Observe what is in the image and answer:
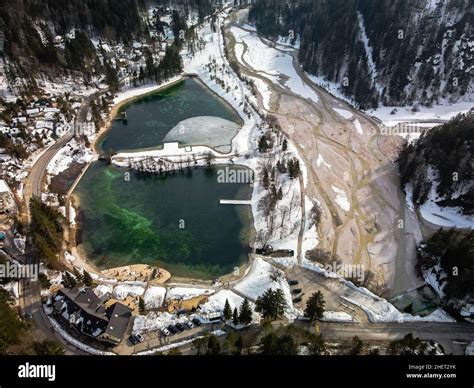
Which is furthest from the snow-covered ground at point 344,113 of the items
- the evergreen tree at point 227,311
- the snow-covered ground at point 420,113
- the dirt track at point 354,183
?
the evergreen tree at point 227,311

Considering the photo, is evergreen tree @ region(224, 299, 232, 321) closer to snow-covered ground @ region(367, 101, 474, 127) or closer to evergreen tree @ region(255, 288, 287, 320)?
evergreen tree @ region(255, 288, 287, 320)

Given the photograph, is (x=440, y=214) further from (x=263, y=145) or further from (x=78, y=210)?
(x=78, y=210)

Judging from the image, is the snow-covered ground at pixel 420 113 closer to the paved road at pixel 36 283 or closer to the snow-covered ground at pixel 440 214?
the snow-covered ground at pixel 440 214

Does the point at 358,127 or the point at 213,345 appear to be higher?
the point at 358,127

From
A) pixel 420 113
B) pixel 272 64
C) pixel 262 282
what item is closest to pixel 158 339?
pixel 262 282

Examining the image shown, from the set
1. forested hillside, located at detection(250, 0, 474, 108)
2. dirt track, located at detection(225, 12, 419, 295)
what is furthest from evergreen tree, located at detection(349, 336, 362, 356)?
forested hillside, located at detection(250, 0, 474, 108)
